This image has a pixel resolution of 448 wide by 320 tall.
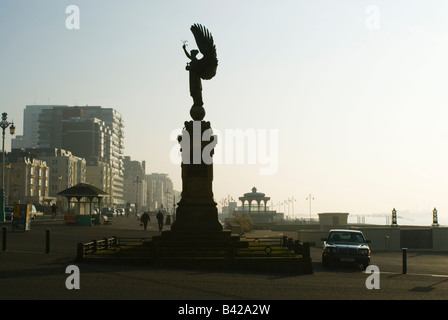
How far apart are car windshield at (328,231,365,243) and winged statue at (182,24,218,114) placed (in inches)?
321

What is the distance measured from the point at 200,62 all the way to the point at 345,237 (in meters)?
10.0

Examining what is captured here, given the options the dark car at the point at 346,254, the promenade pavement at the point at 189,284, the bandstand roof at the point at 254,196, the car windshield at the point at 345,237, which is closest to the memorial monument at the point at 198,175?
the dark car at the point at 346,254

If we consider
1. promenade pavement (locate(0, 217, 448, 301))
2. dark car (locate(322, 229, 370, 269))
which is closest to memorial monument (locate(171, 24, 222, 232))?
dark car (locate(322, 229, 370, 269))

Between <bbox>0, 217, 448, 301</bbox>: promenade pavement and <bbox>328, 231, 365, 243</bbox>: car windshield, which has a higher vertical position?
<bbox>328, 231, 365, 243</bbox>: car windshield

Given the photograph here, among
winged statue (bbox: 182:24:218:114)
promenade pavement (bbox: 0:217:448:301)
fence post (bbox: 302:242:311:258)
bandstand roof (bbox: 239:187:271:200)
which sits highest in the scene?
winged statue (bbox: 182:24:218:114)

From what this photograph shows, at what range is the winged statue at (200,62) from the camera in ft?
90.1

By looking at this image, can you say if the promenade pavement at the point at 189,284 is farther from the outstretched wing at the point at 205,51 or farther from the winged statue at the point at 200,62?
the outstretched wing at the point at 205,51

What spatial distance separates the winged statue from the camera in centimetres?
2747

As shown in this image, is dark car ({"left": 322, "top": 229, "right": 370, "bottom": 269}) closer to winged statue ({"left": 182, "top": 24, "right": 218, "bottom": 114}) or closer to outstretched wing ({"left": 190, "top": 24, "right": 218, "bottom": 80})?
winged statue ({"left": 182, "top": 24, "right": 218, "bottom": 114})

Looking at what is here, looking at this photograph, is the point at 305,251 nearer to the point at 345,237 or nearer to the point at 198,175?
the point at 345,237

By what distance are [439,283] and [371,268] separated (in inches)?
207

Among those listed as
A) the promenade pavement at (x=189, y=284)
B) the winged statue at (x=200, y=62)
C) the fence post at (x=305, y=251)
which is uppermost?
the winged statue at (x=200, y=62)

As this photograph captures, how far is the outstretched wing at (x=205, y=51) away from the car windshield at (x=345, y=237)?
29.5ft
